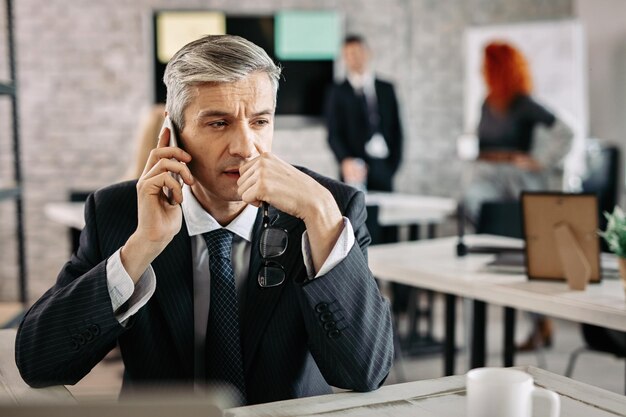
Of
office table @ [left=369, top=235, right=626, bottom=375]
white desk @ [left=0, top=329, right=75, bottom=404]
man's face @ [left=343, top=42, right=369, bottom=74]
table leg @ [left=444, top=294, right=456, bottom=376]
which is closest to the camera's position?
white desk @ [left=0, top=329, right=75, bottom=404]

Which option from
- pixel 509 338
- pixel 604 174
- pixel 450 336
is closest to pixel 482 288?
pixel 509 338

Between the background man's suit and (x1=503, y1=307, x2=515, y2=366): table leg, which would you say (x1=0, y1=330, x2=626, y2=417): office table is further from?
the background man's suit

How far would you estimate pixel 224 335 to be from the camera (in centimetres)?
154

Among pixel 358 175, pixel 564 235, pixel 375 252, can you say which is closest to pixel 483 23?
pixel 358 175

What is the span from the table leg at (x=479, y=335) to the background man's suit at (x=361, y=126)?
10.6ft

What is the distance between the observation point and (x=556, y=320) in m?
5.54

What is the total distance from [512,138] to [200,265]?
3.63m

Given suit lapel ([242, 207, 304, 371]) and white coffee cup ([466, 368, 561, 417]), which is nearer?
white coffee cup ([466, 368, 561, 417])

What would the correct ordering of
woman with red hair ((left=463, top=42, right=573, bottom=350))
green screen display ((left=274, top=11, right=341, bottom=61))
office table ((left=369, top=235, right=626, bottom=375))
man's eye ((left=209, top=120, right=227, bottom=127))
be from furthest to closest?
1. green screen display ((left=274, top=11, right=341, bottom=61))
2. woman with red hair ((left=463, top=42, right=573, bottom=350))
3. office table ((left=369, top=235, right=626, bottom=375))
4. man's eye ((left=209, top=120, right=227, bottom=127))

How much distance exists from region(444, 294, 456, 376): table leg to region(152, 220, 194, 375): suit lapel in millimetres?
1725

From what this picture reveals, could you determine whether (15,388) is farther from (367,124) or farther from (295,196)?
(367,124)

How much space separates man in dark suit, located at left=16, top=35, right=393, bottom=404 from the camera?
146cm

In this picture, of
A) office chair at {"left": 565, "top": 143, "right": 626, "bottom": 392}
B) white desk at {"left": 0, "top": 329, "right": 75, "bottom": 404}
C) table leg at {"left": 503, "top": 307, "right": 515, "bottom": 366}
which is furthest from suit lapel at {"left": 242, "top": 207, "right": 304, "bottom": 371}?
office chair at {"left": 565, "top": 143, "right": 626, "bottom": 392}

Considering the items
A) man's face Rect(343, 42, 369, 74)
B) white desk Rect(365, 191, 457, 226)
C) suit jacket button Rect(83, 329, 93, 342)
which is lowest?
white desk Rect(365, 191, 457, 226)
